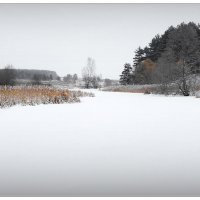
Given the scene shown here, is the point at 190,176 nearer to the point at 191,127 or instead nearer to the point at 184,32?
the point at 191,127

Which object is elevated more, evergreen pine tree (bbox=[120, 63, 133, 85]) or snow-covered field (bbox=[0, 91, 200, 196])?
evergreen pine tree (bbox=[120, 63, 133, 85])

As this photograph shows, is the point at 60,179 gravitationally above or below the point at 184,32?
below

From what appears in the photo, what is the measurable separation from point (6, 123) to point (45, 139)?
2.70 metres

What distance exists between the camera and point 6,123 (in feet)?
28.8

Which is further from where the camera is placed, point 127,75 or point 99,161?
point 127,75

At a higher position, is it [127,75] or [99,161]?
[127,75]

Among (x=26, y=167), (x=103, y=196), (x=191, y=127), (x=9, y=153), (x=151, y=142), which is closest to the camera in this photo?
(x=103, y=196)

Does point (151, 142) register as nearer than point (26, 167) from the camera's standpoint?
No

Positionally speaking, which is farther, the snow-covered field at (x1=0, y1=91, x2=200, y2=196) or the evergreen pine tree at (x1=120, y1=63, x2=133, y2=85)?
the evergreen pine tree at (x1=120, y1=63, x2=133, y2=85)

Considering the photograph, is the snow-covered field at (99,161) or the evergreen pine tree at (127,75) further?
the evergreen pine tree at (127,75)

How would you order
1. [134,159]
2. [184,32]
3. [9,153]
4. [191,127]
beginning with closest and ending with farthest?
[134,159] → [9,153] → [191,127] → [184,32]

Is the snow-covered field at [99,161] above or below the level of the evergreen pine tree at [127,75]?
below

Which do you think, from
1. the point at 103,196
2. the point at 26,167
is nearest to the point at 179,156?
the point at 103,196

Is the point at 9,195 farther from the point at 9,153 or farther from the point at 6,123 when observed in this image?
the point at 6,123
